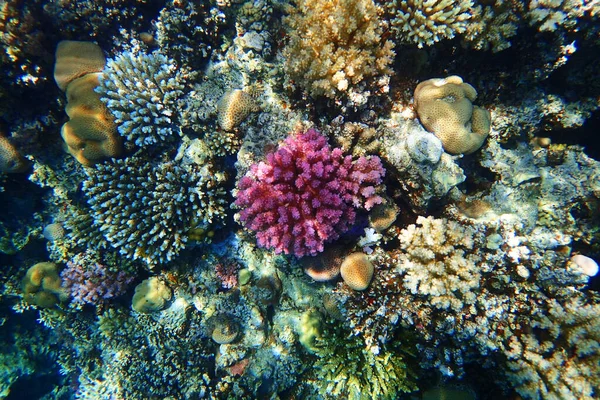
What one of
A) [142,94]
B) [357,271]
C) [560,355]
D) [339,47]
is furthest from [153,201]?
[560,355]


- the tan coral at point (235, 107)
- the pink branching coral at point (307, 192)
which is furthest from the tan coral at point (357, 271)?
the tan coral at point (235, 107)

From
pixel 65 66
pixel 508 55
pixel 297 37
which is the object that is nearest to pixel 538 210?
pixel 508 55

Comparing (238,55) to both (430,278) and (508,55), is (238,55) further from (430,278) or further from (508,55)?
(430,278)

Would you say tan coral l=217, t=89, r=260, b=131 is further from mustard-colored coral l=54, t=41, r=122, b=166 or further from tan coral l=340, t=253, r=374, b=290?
tan coral l=340, t=253, r=374, b=290

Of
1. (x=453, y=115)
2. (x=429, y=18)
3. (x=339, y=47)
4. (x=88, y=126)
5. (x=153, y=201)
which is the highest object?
(x=429, y=18)

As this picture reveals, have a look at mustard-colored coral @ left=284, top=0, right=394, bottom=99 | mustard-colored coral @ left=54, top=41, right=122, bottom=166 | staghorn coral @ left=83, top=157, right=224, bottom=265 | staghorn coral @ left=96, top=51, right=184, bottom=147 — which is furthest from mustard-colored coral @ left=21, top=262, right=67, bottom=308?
mustard-colored coral @ left=284, top=0, right=394, bottom=99

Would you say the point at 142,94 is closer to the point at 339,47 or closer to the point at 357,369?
the point at 339,47
